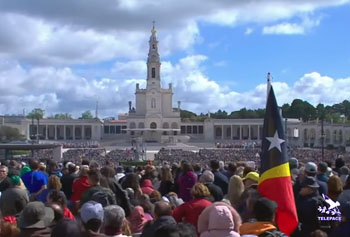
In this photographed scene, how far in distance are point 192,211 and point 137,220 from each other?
708 mm

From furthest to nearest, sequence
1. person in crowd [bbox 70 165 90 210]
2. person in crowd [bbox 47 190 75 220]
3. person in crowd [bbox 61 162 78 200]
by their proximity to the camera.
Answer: person in crowd [bbox 61 162 78 200] < person in crowd [bbox 70 165 90 210] < person in crowd [bbox 47 190 75 220]

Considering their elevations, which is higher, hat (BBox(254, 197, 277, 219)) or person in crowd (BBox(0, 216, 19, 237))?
hat (BBox(254, 197, 277, 219))

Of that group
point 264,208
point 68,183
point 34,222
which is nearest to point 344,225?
point 264,208

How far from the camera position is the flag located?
256 inches

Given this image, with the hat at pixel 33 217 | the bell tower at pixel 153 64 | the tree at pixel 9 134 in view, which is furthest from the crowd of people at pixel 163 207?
the bell tower at pixel 153 64

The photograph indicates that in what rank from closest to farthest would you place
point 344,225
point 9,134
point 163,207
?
point 344,225 < point 163,207 < point 9,134

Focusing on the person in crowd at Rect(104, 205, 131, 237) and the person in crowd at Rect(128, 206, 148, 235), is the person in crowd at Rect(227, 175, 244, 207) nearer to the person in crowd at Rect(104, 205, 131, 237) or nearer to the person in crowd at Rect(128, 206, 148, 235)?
the person in crowd at Rect(128, 206, 148, 235)

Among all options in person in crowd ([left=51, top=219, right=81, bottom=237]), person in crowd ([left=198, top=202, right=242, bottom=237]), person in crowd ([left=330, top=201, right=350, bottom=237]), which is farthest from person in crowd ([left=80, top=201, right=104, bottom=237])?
person in crowd ([left=330, top=201, right=350, bottom=237])

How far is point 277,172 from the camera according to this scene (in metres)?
6.77

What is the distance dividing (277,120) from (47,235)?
3.13 metres

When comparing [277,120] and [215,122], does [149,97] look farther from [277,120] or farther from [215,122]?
[277,120]

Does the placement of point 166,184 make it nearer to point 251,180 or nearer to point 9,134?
point 251,180

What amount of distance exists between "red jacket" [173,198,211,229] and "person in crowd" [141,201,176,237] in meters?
0.68

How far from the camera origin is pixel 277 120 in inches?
276
